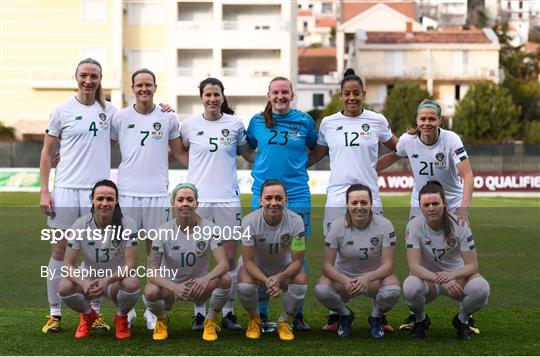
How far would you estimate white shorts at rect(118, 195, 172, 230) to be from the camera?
732cm

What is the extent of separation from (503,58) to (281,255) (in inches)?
2404

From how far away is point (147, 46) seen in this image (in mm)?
44750

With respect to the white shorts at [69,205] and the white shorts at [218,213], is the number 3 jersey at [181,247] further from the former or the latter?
the white shorts at [69,205]

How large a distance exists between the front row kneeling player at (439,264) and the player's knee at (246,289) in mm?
1058

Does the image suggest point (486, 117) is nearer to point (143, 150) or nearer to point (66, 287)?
point (143, 150)

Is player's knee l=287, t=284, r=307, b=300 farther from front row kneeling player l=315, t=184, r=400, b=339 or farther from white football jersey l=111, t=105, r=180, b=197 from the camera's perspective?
white football jersey l=111, t=105, r=180, b=197

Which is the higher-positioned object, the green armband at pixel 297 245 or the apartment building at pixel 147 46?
the apartment building at pixel 147 46

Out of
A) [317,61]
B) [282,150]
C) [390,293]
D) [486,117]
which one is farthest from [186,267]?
[317,61]

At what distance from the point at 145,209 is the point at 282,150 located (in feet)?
3.66

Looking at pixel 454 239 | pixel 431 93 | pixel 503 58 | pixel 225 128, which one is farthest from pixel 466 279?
pixel 503 58

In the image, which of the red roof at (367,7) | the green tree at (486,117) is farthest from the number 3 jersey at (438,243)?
the red roof at (367,7)

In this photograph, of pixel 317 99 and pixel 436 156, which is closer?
pixel 436 156

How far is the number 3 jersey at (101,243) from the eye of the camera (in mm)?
6910

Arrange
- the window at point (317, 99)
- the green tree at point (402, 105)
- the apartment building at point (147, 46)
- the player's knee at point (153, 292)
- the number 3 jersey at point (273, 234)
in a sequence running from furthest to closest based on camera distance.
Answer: the window at point (317, 99) → the green tree at point (402, 105) → the apartment building at point (147, 46) → the number 3 jersey at point (273, 234) → the player's knee at point (153, 292)
